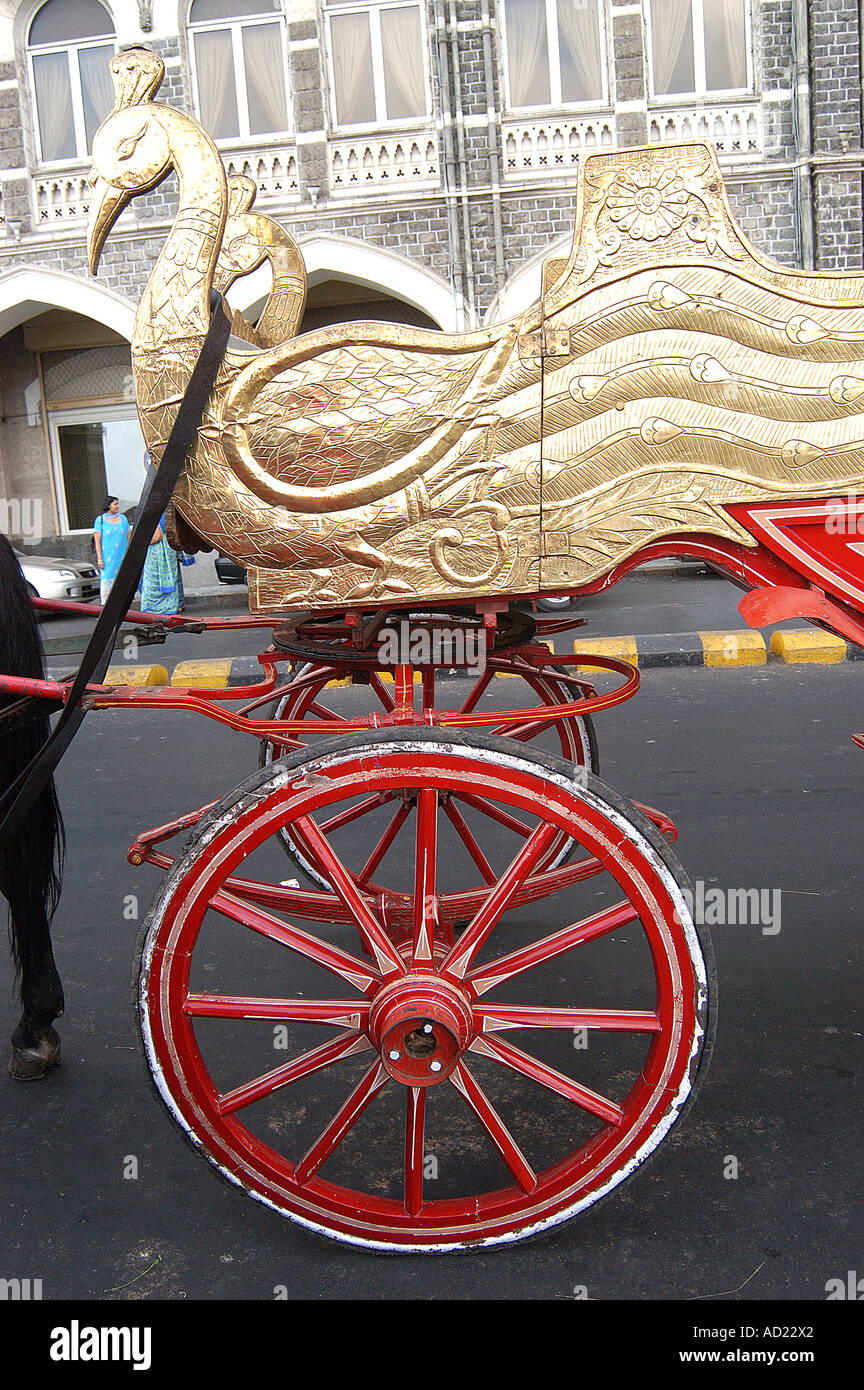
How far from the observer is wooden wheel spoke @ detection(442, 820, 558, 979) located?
1777mm

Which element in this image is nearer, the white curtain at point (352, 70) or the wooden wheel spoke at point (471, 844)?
the wooden wheel spoke at point (471, 844)

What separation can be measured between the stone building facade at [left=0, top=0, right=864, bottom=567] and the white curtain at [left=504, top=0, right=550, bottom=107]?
21 millimetres

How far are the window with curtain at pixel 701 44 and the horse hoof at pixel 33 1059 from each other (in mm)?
12002

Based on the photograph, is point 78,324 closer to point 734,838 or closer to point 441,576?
point 734,838

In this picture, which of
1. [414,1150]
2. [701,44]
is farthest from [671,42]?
[414,1150]

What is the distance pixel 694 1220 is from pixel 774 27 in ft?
41.7

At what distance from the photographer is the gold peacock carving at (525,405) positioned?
1.73 metres

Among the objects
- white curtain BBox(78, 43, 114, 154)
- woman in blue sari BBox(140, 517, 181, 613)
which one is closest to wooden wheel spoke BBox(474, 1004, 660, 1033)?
woman in blue sari BBox(140, 517, 181, 613)

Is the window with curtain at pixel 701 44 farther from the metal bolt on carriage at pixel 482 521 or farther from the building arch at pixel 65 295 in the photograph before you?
the metal bolt on carriage at pixel 482 521

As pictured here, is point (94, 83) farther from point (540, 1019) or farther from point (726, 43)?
point (540, 1019)

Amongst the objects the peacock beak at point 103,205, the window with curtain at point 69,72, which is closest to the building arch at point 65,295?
the window with curtain at point 69,72

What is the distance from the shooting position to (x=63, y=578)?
11.6 metres

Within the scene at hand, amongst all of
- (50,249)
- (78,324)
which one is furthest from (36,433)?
(50,249)

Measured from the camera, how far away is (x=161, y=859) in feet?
6.75
